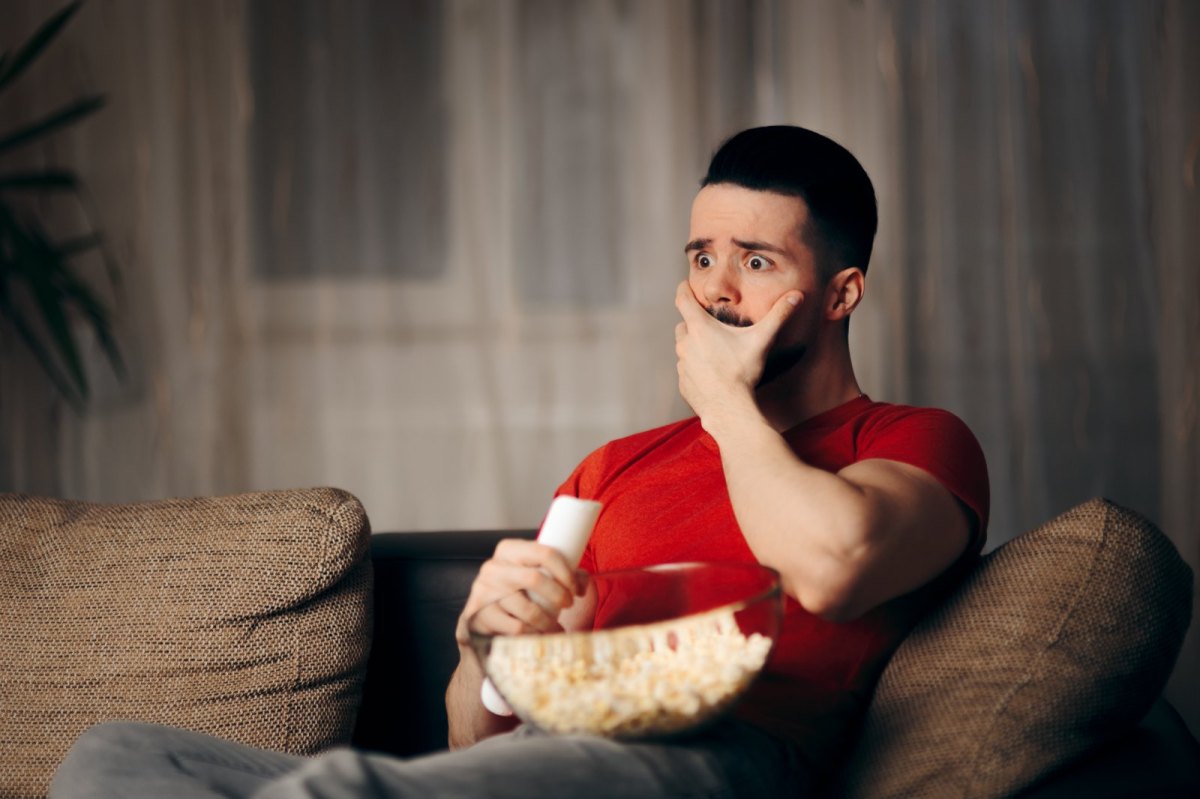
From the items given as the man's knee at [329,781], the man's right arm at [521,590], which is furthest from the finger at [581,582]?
the man's knee at [329,781]

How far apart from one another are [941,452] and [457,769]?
62 centimetres

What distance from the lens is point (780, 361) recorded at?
1.45 metres

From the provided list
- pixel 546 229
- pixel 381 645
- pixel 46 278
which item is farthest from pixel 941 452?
pixel 46 278

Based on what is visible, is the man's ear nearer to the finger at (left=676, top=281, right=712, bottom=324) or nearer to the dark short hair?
the dark short hair

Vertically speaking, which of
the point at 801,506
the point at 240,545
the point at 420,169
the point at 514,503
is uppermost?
the point at 420,169

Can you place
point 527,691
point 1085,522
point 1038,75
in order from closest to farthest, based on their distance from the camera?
point 527,691 → point 1085,522 → point 1038,75

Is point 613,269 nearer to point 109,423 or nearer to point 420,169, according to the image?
point 420,169

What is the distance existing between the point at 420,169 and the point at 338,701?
178cm

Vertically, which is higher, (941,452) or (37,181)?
(37,181)

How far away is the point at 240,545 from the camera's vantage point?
152 cm

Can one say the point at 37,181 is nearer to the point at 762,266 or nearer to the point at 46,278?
the point at 46,278

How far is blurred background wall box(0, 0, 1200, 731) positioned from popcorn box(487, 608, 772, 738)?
1921 millimetres

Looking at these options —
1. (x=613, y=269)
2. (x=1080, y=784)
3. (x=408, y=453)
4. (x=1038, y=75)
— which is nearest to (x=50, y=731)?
(x=1080, y=784)

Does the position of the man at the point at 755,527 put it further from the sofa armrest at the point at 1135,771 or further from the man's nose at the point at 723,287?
the sofa armrest at the point at 1135,771
